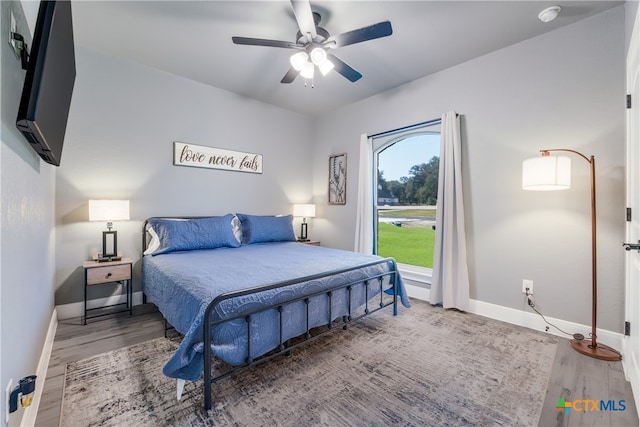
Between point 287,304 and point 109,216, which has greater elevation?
point 109,216

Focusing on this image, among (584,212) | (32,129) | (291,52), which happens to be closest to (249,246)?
(291,52)

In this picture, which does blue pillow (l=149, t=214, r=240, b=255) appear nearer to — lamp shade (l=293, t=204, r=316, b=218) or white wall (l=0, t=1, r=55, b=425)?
white wall (l=0, t=1, r=55, b=425)

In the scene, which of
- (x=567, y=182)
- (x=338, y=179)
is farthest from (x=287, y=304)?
(x=338, y=179)

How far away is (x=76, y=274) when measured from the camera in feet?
9.43

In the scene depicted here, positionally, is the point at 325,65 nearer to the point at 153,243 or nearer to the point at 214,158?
the point at 214,158

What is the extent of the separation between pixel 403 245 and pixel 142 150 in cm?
362

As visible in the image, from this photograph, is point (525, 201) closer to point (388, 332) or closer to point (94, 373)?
point (388, 332)

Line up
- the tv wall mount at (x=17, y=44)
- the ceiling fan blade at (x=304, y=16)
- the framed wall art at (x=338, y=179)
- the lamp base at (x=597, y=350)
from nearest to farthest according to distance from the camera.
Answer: the tv wall mount at (x=17, y=44), the ceiling fan blade at (x=304, y=16), the lamp base at (x=597, y=350), the framed wall art at (x=338, y=179)

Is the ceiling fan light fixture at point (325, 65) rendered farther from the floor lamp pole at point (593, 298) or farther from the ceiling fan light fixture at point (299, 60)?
the floor lamp pole at point (593, 298)

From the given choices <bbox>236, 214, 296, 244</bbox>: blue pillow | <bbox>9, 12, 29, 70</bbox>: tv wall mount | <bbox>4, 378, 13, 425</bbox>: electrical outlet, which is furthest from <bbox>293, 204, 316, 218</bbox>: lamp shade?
<bbox>4, 378, 13, 425</bbox>: electrical outlet

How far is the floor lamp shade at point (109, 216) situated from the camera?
2.72 metres

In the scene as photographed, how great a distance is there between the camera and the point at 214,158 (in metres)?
3.81

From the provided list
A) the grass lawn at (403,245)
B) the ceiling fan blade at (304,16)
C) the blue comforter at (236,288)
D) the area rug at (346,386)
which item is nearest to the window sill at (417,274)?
the grass lawn at (403,245)

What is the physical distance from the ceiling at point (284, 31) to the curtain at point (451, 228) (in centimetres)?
77
